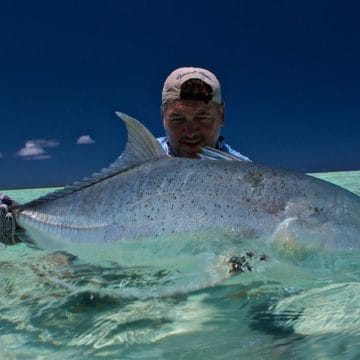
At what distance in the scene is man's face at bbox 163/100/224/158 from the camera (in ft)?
12.0

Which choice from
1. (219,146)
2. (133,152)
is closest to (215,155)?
(133,152)

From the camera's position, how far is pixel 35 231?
2.92m

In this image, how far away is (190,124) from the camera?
144 inches

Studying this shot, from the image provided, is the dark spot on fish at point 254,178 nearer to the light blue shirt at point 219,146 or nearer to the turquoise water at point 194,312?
the turquoise water at point 194,312

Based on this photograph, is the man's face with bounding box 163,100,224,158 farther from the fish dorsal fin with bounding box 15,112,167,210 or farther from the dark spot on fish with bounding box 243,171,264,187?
the dark spot on fish with bounding box 243,171,264,187

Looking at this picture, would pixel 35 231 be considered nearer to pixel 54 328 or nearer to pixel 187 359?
pixel 54 328

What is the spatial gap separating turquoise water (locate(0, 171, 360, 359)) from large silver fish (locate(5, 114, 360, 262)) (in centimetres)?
12

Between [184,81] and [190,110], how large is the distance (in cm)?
22

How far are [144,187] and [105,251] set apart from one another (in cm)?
41

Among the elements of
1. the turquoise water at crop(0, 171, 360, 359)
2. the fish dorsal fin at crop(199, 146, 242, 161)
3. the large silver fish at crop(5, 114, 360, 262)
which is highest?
the fish dorsal fin at crop(199, 146, 242, 161)

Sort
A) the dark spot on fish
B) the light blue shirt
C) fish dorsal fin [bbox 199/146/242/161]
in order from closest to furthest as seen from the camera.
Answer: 1. the dark spot on fish
2. fish dorsal fin [bbox 199/146/242/161]
3. the light blue shirt

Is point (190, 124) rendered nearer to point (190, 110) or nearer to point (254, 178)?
point (190, 110)

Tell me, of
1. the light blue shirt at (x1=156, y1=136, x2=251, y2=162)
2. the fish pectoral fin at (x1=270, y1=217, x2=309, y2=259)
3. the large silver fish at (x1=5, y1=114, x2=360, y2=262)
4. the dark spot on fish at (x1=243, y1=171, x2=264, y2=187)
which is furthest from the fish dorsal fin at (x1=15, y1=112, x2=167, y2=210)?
the light blue shirt at (x1=156, y1=136, x2=251, y2=162)

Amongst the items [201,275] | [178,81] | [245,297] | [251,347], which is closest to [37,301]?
[201,275]
